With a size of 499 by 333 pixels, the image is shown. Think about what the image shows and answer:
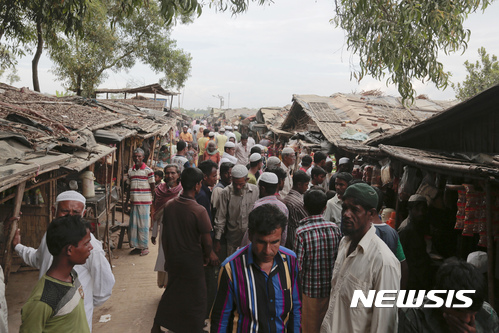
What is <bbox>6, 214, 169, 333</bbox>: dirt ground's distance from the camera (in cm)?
541

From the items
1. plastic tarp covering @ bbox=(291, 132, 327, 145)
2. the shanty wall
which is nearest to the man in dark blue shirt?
the shanty wall

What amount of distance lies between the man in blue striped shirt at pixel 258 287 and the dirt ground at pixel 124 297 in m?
3.33

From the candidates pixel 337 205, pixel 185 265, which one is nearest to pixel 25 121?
pixel 185 265

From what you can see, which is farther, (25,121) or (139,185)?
(139,185)

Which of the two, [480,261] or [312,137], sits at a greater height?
Answer: [312,137]

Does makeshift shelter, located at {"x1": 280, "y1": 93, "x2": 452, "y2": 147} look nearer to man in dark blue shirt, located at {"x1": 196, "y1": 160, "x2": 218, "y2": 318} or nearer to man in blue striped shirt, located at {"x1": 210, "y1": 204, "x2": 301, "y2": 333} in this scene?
man in dark blue shirt, located at {"x1": 196, "y1": 160, "x2": 218, "y2": 318}

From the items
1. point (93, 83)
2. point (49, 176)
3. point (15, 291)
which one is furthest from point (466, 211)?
point (93, 83)

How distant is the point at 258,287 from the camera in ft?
8.21

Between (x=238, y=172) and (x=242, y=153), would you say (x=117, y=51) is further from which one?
(x=238, y=172)

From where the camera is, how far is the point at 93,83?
22.3m

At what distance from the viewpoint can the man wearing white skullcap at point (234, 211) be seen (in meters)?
5.33

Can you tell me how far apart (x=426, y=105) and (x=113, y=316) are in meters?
12.4

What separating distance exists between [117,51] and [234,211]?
2199 cm

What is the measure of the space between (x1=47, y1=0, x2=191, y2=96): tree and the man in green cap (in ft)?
61.1
